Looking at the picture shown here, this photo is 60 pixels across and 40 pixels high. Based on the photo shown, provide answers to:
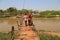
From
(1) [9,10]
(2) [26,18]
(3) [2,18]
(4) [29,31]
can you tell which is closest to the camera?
(4) [29,31]

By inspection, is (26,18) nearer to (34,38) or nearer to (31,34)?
(31,34)

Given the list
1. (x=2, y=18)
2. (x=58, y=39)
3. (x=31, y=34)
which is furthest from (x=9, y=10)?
(x=31, y=34)

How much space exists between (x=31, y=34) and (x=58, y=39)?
3.49 meters

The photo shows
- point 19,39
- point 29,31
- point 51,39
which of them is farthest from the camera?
point 51,39

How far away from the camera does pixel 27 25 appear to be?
1137 centimetres

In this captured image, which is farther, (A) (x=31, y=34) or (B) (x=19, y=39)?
(A) (x=31, y=34)

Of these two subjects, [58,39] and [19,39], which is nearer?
[19,39]

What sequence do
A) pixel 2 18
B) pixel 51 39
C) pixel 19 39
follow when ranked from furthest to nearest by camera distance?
pixel 2 18 → pixel 51 39 → pixel 19 39

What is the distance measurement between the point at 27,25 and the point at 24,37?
2.80 meters

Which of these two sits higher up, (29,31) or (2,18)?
(29,31)

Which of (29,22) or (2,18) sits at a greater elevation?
(29,22)

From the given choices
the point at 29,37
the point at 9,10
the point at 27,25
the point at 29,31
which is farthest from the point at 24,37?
the point at 9,10

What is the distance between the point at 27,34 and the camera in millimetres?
9000

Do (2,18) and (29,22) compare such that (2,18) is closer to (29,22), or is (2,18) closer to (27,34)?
(29,22)
